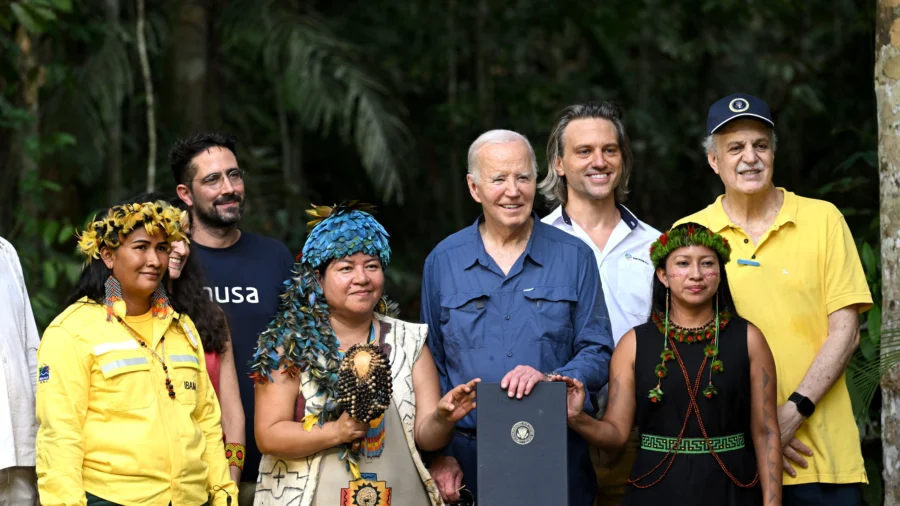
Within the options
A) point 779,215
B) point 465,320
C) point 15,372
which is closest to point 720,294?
point 779,215

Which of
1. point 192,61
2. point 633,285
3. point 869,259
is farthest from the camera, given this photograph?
point 192,61

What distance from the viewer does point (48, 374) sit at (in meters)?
3.89

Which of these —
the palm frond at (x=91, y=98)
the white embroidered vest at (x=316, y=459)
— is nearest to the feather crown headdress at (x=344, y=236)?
the white embroidered vest at (x=316, y=459)

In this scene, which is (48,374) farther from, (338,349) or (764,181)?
(764,181)

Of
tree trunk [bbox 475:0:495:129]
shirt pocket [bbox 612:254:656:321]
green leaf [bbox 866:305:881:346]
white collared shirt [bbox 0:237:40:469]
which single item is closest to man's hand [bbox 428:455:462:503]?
shirt pocket [bbox 612:254:656:321]

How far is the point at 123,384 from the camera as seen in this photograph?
3.94 metres

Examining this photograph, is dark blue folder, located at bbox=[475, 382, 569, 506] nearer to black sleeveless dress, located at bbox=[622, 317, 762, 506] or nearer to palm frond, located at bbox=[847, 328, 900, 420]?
black sleeveless dress, located at bbox=[622, 317, 762, 506]

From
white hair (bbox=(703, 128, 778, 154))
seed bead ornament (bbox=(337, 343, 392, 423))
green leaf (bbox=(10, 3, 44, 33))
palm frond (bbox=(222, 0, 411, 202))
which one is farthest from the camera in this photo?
palm frond (bbox=(222, 0, 411, 202))

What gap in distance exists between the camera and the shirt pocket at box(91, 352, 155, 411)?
3.92 m

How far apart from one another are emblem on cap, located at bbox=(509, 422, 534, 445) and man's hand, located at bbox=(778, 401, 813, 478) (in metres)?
1.15

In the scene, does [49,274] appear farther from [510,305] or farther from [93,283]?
[510,305]

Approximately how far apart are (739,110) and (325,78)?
5.39 meters

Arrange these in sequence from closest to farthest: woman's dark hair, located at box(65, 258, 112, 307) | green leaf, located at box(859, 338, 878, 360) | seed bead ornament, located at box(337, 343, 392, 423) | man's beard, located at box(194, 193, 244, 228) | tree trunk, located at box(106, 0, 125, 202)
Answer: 1. seed bead ornament, located at box(337, 343, 392, 423)
2. woman's dark hair, located at box(65, 258, 112, 307)
3. man's beard, located at box(194, 193, 244, 228)
4. green leaf, located at box(859, 338, 878, 360)
5. tree trunk, located at box(106, 0, 125, 202)

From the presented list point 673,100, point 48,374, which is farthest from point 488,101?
point 48,374
